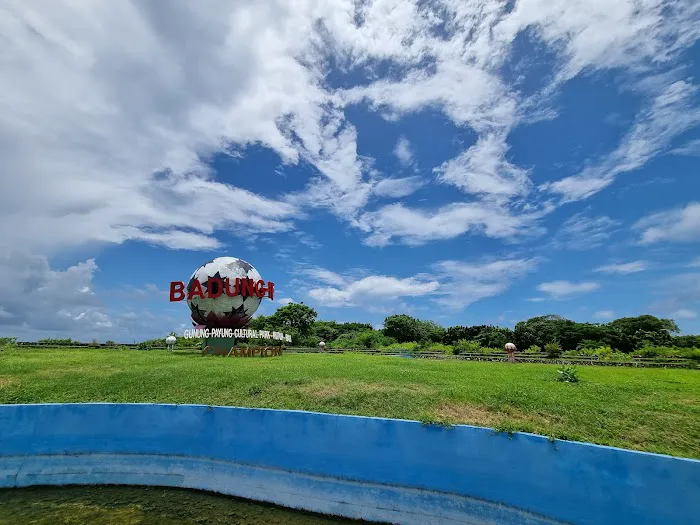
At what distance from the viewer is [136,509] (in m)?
8.84

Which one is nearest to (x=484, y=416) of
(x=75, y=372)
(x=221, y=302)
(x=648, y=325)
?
(x=75, y=372)

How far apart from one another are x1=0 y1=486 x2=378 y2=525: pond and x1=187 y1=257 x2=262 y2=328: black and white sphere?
16.9 m

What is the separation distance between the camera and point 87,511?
8766 mm

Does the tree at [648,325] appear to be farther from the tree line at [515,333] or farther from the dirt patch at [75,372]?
the dirt patch at [75,372]

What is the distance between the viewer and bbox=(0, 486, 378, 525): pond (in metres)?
8.38

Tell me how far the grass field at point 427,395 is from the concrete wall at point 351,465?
2.90 feet

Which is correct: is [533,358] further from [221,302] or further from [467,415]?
[221,302]

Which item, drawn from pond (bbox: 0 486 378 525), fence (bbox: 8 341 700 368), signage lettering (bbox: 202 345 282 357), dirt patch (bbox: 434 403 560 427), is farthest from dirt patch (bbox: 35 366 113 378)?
fence (bbox: 8 341 700 368)

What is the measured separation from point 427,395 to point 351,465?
3.36 metres

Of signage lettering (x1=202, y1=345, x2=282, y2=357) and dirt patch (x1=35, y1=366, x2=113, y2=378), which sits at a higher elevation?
signage lettering (x1=202, y1=345, x2=282, y2=357)

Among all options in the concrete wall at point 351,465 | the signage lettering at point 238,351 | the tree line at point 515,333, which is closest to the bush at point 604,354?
the tree line at point 515,333

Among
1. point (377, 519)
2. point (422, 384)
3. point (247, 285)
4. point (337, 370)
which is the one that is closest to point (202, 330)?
point (247, 285)

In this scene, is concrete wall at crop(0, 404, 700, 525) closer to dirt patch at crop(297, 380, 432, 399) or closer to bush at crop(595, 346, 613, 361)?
dirt patch at crop(297, 380, 432, 399)

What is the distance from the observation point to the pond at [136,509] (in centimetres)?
838
